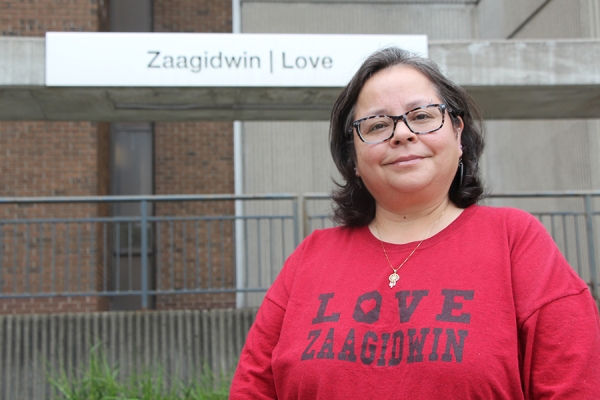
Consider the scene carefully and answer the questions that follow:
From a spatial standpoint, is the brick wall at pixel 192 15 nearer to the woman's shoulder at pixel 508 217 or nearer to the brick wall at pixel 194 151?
the brick wall at pixel 194 151

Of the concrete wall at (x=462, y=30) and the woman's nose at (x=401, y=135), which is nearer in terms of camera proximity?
the woman's nose at (x=401, y=135)

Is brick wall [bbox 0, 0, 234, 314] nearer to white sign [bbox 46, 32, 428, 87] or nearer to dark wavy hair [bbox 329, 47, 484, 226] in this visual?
white sign [bbox 46, 32, 428, 87]

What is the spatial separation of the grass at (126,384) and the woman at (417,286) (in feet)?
10.8

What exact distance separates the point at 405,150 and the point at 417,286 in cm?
34

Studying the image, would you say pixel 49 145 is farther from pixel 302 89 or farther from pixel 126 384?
pixel 302 89

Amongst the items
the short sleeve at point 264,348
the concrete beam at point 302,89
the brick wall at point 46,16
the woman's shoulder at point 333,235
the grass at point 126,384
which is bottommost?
the grass at point 126,384

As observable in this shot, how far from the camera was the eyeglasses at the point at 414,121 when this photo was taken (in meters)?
1.58

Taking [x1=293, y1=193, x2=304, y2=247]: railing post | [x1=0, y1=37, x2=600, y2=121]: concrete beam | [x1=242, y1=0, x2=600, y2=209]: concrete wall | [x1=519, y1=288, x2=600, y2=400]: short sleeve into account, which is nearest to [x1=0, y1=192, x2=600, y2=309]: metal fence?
[x1=242, y1=0, x2=600, y2=209]: concrete wall

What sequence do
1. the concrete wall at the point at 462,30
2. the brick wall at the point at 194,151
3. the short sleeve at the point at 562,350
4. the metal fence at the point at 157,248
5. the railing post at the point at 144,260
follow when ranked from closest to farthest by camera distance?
the short sleeve at the point at 562,350 < the railing post at the point at 144,260 < the metal fence at the point at 157,248 < the brick wall at the point at 194,151 < the concrete wall at the point at 462,30

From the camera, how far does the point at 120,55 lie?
4453mm

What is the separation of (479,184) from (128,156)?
9.03 metres

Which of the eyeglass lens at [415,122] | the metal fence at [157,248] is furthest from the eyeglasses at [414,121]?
the metal fence at [157,248]

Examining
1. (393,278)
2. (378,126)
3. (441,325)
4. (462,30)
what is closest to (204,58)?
(378,126)

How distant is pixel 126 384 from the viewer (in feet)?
16.3
